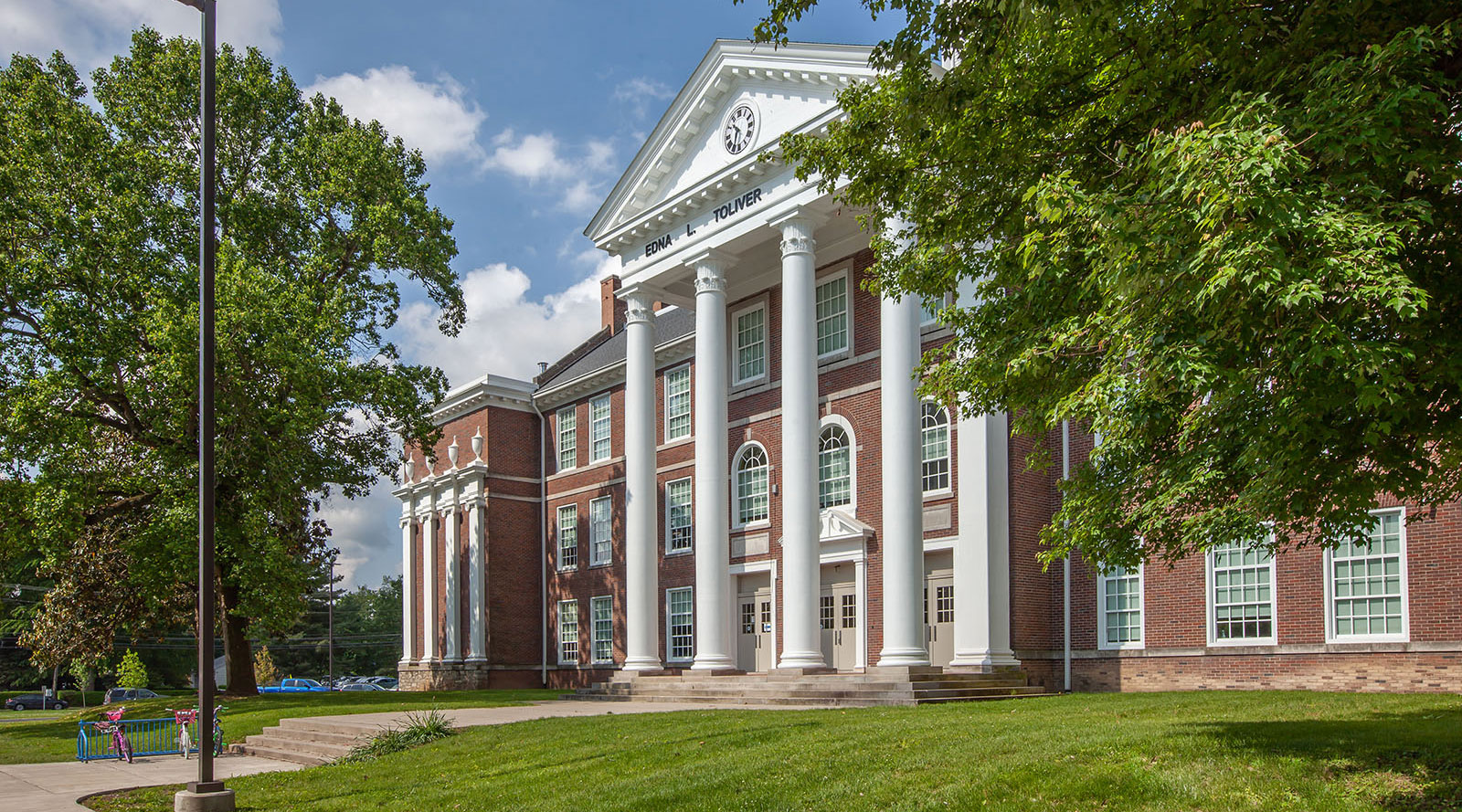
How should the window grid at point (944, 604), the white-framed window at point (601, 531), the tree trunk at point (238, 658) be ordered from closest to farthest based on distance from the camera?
the window grid at point (944, 604) < the tree trunk at point (238, 658) < the white-framed window at point (601, 531)

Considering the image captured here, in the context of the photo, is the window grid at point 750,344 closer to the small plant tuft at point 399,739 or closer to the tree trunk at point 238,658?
the small plant tuft at point 399,739

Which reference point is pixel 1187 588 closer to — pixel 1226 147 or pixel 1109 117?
pixel 1109 117

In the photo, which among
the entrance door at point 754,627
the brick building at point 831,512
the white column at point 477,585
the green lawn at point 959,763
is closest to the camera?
the green lawn at point 959,763

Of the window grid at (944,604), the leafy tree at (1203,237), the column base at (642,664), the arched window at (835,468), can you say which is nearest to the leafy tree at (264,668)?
the column base at (642,664)

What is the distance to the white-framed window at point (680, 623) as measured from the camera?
33.7 m

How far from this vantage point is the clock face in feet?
87.2

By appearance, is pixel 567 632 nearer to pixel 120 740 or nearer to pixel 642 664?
pixel 642 664

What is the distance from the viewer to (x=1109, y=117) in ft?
29.8

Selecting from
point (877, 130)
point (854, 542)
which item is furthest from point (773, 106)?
point (877, 130)

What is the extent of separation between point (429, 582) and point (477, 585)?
411cm

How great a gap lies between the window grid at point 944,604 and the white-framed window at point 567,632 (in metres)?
16.2

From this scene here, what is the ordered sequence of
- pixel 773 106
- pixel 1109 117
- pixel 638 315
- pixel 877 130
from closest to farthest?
pixel 1109 117, pixel 877 130, pixel 773 106, pixel 638 315

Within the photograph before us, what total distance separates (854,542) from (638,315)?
7.90m

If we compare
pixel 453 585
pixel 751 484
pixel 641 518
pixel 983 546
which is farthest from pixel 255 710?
pixel 983 546
